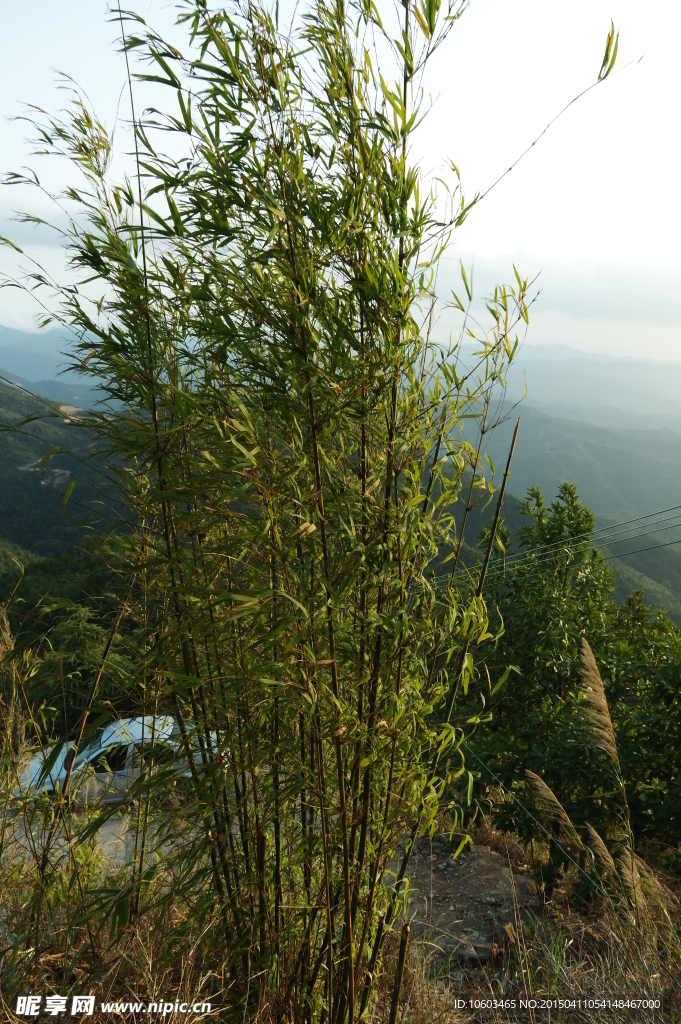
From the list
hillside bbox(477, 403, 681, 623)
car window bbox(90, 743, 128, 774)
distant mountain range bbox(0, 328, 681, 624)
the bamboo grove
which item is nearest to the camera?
the bamboo grove

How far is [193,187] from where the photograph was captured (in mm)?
1361

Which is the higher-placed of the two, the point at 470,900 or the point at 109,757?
the point at 109,757

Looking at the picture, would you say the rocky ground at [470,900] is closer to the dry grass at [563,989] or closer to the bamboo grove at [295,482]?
the dry grass at [563,989]

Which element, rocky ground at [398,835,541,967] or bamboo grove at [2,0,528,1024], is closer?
→ bamboo grove at [2,0,528,1024]

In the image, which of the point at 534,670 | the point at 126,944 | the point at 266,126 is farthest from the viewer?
the point at 534,670

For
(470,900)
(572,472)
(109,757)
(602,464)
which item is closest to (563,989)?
(109,757)

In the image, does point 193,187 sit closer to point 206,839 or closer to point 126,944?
point 206,839

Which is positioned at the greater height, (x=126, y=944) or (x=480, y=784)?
(x=126, y=944)

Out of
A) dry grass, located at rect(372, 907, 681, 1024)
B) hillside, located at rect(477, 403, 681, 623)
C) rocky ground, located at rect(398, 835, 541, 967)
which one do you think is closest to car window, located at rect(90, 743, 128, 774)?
dry grass, located at rect(372, 907, 681, 1024)

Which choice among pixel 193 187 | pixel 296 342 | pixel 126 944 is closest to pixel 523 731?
pixel 126 944

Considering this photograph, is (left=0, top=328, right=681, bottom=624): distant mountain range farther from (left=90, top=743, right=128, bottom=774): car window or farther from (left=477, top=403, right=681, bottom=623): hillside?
(left=90, top=743, right=128, bottom=774): car window

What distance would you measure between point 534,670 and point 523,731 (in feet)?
1.55

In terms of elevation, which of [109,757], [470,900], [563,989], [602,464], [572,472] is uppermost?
[109,757]

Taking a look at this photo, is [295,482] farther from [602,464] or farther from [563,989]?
[602,464]
